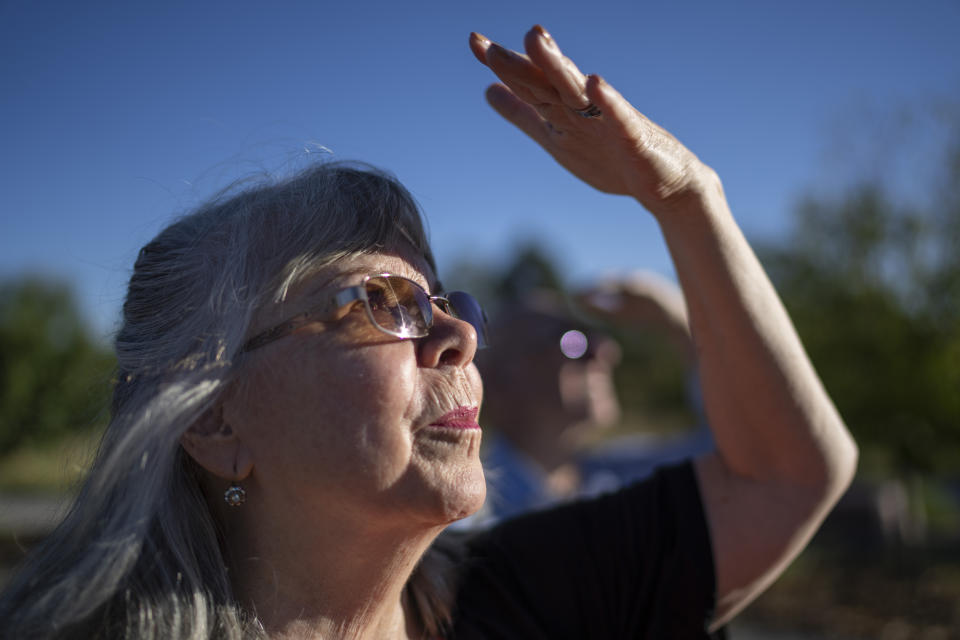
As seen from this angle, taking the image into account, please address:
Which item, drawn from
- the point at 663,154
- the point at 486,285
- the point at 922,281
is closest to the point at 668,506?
the point at 663,154

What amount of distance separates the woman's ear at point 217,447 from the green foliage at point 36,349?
1150 centimetres

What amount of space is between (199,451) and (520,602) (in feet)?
3.21

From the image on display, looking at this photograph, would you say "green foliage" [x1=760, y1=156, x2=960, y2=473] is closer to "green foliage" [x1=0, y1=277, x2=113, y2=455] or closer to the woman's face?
the woman's face

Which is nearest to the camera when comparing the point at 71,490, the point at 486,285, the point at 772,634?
the point at 71,490

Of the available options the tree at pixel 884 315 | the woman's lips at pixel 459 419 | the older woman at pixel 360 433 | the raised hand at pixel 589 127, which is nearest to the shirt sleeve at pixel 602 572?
the older woman at pixel 360 433

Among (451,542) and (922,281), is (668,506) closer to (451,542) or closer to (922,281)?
(451,542)

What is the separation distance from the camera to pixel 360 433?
58.7 inches

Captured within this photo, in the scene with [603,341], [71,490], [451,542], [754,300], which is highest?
[71,490]

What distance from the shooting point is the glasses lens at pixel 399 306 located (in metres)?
1.61

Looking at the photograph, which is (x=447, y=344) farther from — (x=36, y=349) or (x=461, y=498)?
(x=36, y=349)

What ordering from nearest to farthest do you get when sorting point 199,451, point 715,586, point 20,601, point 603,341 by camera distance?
point 20,601
point 199,451
point 715,586
point 603,341

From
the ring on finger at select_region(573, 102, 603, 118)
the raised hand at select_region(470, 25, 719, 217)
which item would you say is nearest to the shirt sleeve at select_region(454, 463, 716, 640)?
the raised hand at select_region(470, 25, 719, 217)

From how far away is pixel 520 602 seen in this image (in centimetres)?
198

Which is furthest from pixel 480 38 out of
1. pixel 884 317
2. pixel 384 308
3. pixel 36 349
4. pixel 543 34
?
pixel 36 349
